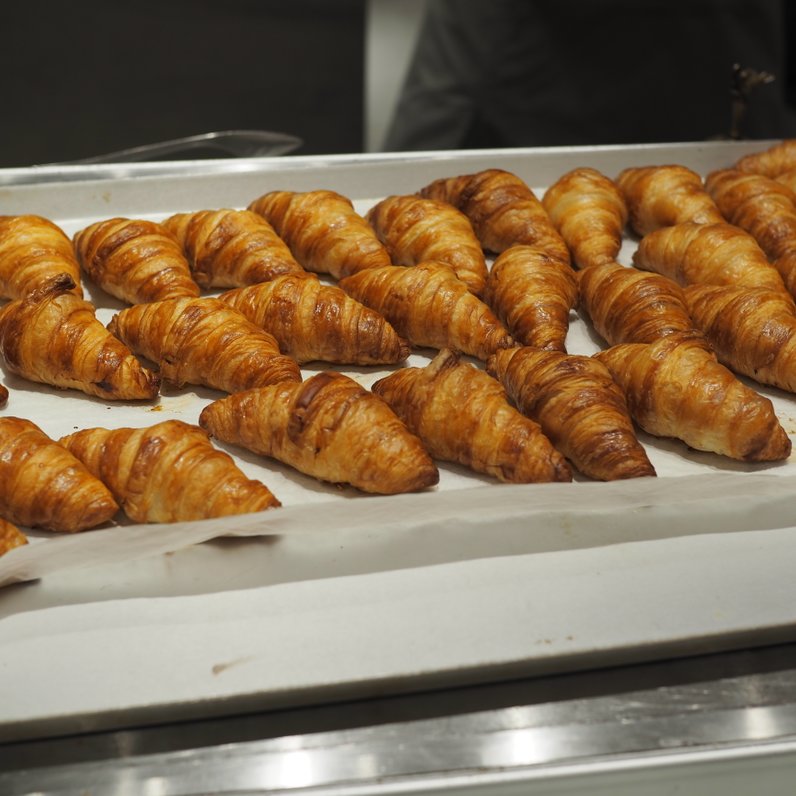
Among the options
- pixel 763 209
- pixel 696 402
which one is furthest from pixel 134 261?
pixel 763 209

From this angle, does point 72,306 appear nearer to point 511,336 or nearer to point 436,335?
point 436,335

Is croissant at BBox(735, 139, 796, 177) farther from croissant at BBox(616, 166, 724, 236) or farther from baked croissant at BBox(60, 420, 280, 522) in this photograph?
baked croissant at BBox(60, 420, 280, 522)

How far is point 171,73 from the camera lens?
4984 millimetres

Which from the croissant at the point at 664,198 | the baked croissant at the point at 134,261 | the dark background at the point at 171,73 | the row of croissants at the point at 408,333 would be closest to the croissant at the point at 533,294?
the row of croissants at the point at 408,333

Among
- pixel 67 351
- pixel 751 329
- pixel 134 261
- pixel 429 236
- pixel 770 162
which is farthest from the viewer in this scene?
pixel 770 162

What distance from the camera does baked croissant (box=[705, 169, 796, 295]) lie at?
2.36 m

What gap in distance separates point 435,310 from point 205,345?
1.56 feet

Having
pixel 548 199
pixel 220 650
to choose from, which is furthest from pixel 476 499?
pixel 548 199

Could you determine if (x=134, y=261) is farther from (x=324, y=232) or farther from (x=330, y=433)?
(x=330, y=433)

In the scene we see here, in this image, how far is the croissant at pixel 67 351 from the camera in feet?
6.23

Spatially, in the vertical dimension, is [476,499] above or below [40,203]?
below

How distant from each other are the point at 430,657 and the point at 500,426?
1.50ft

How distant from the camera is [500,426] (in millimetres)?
1748

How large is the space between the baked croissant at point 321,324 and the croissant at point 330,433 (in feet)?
0.61
